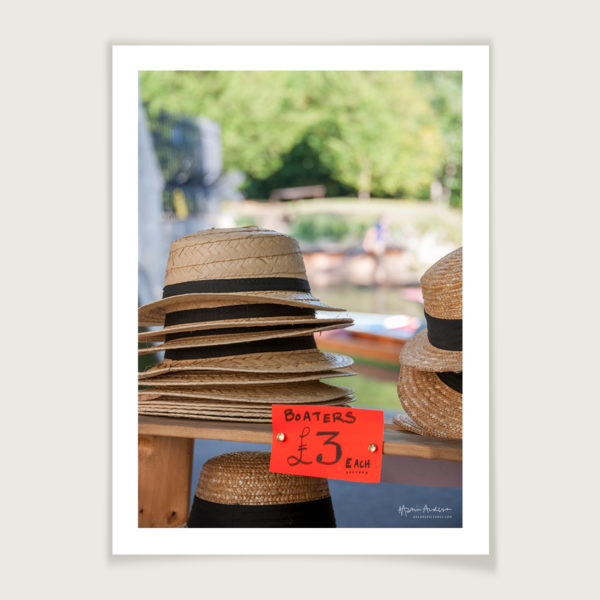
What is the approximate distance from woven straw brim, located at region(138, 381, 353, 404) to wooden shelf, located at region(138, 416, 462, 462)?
54 millimetres

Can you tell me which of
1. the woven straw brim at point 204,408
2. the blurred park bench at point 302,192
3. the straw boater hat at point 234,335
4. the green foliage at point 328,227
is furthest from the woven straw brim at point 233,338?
the blurred park bench at point 302,192

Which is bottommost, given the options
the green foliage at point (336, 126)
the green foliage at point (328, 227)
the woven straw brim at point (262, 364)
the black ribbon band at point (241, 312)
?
the woven straw brim at point (262, 364)

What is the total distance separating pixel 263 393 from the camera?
61.1 inches

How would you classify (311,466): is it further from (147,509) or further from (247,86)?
(247,86)

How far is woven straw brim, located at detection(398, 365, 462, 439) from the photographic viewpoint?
153 cm

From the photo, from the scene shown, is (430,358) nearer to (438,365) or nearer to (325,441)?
(438,365)

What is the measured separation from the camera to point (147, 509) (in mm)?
1731

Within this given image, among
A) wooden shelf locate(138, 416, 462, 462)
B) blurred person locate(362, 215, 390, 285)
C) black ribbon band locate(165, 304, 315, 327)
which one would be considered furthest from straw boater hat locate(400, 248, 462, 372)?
blurred person locate(362, 215, 390, 285)

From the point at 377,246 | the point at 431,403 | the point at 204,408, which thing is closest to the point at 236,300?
the point at 204,408

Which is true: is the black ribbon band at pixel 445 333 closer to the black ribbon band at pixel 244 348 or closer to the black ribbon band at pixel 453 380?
the black ribbon band at pixel 453 380

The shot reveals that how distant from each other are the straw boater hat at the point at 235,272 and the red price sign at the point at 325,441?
0.23 metres

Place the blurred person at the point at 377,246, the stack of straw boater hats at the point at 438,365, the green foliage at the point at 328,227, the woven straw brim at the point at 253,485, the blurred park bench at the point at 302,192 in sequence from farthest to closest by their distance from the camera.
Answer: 1. the blurred park bench at the point at 302,192
2. the green foliage at the point at 328,227
3. the blurred person at the point at 377,246
4. the woven straw brim at the point at 253,485
5. the stack of straw boater hats at the point at 438,365

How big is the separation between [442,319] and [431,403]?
0.59 ft

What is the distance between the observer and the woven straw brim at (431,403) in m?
1.53
